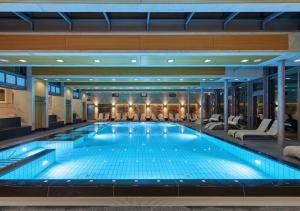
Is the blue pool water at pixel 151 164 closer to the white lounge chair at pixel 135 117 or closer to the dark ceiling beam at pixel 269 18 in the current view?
the dark ceiling beam at pixel 269 18

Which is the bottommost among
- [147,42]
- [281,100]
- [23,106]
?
[23,106]

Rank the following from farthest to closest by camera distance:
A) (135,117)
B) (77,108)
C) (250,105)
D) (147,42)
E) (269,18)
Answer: (135,117)
(77,108)
(250,105)
(147,42)
(269,18)

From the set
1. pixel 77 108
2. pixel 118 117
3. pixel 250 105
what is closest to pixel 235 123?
pixel 250 105

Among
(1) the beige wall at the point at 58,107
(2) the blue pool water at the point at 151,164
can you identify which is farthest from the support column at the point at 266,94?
(1) the beige wall at the point at 58,107

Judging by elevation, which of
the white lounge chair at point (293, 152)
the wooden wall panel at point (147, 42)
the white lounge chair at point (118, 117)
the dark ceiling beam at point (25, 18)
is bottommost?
the white lounge chair at point (118, 117)

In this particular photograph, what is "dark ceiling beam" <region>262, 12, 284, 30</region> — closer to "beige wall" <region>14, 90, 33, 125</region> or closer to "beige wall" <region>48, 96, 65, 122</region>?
"beige wall" <region>14, 90, 33, 125</region>

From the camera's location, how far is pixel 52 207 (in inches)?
127

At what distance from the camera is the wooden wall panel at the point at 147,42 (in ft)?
20.5

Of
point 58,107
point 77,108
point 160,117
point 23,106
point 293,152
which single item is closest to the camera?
point 293,152

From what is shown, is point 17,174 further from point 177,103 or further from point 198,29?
point 177,103

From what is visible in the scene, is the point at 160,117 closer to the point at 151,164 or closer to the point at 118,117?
the point at 118,117

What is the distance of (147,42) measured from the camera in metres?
6.30

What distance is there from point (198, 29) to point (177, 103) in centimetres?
2307

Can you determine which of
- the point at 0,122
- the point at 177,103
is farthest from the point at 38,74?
the point at 177,103
